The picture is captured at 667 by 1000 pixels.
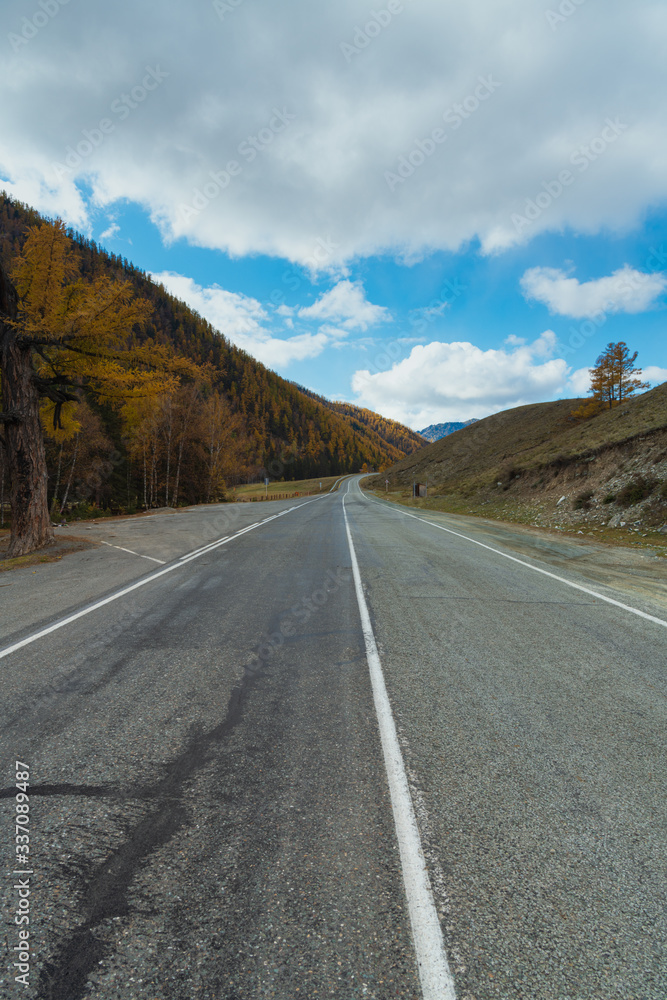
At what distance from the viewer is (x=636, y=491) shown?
1570cm

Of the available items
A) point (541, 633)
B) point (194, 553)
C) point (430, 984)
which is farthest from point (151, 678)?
point (194, 553)

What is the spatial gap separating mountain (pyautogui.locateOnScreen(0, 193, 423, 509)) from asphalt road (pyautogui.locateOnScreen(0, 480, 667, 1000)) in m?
10.7

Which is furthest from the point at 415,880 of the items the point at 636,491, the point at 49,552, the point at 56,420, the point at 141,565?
the point at 636,491

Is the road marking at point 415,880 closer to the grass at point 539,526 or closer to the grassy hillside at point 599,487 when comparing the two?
the grass at point 539,526

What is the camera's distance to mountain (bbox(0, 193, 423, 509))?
3084 cm

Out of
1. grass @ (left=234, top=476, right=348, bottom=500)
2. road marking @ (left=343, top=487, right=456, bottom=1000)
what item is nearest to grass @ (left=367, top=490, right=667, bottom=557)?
road marking @ (left=343, top=487, right=456, bottom=1000)

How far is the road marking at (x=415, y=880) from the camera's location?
146 centimetres

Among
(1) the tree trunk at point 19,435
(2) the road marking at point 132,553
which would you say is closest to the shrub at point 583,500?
(2) the road marking at point 132,553

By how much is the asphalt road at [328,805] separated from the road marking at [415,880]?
0.7 inches

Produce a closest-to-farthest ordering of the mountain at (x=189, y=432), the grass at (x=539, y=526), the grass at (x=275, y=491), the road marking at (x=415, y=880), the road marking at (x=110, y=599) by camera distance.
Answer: the road marking at (x=415, y=880) < the road marking at (x=110, y=599) < the grass at (x=539, y=526) < the mountain at (x=189, y=432) < the grass at (x=275, y=491)

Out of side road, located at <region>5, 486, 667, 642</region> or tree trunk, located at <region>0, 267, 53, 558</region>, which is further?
tree trunk, located at <region>0, 267, 53, 558</region>

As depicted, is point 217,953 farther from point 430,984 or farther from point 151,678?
point 151,678

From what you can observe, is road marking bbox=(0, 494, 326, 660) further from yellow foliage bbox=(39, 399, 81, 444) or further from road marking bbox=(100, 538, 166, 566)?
yellow foliage bbox=(39, 399, 81, 444)

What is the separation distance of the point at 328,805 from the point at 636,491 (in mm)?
17504
